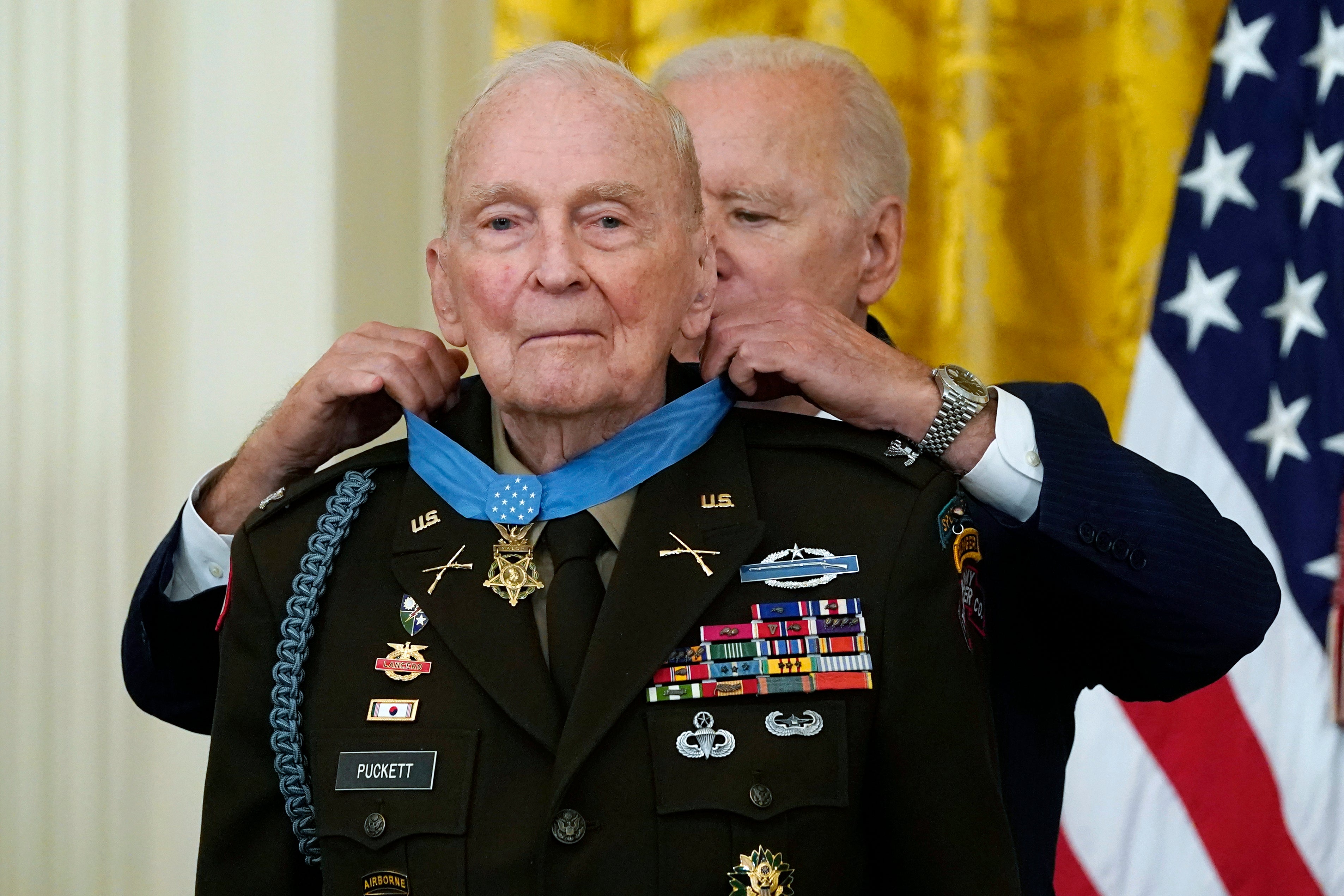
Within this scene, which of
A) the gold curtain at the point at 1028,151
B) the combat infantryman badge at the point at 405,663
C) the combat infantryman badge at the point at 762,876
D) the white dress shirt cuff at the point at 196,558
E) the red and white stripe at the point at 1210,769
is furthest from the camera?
the gold curtain at the point at 1028,151

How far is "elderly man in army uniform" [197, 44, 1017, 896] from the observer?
1237 millimetres

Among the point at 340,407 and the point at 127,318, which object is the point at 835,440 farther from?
the point at 127,318

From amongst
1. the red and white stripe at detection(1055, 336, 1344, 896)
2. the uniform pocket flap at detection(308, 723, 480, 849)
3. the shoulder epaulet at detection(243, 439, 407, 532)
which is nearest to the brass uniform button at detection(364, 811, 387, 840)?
the uniform pocket flap at detection(308, 723, 480, 849)

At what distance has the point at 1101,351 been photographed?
2.69 m

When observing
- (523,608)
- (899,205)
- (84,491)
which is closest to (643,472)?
→ (523,608)

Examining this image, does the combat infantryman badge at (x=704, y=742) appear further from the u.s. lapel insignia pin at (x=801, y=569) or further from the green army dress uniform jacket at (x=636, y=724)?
the u.s. lapel insignia pin at (x=801, y=569)

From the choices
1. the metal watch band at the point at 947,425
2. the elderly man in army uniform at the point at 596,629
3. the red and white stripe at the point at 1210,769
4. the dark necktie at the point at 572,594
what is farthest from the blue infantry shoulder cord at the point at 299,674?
the red and white stripe at the point at 1210,769

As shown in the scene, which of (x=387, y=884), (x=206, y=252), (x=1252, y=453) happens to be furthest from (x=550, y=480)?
(x=1252, y=453)

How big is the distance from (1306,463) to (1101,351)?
41 cm

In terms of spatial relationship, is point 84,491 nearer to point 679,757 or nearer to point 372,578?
point 372,578

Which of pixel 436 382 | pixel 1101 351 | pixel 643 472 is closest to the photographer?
pixel 643 472

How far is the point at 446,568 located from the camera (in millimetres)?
1356

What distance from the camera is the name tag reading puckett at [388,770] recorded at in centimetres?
126

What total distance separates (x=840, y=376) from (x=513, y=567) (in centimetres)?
38
